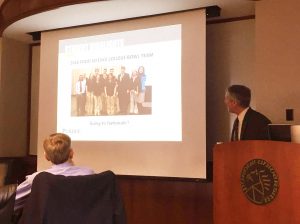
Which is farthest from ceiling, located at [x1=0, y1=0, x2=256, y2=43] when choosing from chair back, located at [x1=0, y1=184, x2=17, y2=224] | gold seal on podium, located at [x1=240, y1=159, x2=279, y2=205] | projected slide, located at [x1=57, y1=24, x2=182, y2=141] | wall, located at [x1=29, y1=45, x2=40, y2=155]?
chair back, located at [x1=0, y1=184, x2=17, y2=224]

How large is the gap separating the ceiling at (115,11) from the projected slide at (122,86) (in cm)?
20

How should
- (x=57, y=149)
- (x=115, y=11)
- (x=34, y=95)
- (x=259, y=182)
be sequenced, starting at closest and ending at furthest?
(x=259, y=182) < (x=57, y=149) < (x=115, y=11) < (x=34, y=95)

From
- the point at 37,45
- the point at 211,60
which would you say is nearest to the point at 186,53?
the point at 211,60

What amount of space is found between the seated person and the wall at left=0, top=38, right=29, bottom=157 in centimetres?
300

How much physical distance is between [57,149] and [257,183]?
3.81 feet

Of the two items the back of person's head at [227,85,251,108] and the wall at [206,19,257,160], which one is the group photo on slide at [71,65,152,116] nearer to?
the wall at [206,19,257,160]

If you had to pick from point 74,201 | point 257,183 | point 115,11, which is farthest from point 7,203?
point 115,11

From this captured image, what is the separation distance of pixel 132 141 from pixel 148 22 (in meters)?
1.26

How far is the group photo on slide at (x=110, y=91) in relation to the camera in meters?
4.20

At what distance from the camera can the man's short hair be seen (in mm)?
2371

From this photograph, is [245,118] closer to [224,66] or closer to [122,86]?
[224,66]

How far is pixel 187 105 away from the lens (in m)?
3.90

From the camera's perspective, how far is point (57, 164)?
2377 millimetres

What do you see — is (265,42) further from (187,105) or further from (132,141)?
(132,141)
